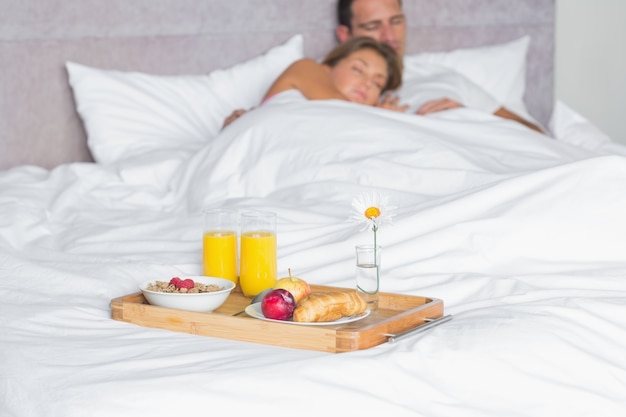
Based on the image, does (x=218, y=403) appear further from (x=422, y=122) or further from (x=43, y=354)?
(x=422, y=122)

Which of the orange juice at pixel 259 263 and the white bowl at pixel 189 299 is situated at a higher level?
the orange juice at pixel 259 263

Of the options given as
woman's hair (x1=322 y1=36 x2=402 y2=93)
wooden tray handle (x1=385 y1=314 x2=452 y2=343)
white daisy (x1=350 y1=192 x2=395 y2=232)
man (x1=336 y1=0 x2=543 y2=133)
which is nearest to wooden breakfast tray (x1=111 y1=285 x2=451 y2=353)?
wooden tray handle (x1=385 y1=314 x2=452 y2=343)

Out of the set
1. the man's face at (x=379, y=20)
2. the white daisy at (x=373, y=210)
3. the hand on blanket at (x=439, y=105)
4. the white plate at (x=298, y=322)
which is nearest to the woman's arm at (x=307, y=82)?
the hand on blanket at (x=439, y=105)

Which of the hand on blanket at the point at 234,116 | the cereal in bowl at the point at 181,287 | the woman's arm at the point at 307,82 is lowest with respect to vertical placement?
the cereal in bowl at the point at 181,287

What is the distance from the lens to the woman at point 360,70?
9.11 ft

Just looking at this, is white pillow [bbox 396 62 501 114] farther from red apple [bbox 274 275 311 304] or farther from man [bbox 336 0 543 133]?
red apple [bbox 274 275 311 304]

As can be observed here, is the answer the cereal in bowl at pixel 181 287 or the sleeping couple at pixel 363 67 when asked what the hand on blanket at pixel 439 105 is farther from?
the cereal in bowl at pixel 181 287

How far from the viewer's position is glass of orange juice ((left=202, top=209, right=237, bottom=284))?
1.63 metres

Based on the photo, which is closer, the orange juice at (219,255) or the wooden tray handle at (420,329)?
the wooden tray handle at (420,329)

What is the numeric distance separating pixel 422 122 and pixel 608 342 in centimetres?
115

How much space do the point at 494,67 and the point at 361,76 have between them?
76 cm

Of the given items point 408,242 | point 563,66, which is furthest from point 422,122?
point 563,66

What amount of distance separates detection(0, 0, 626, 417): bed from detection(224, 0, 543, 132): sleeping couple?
0.09 meters

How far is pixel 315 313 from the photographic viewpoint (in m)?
1.33
